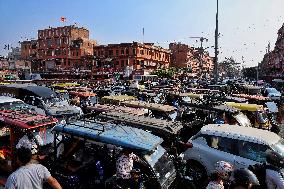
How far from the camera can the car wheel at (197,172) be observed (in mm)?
9049

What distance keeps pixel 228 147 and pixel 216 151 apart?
36 cm

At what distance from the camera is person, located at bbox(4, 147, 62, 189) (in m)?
4.37

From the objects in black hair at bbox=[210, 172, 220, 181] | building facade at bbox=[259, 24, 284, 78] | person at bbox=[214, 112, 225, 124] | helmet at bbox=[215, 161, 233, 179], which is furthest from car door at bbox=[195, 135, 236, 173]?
Result: building facade at bbox=[259, 24, 284, 78]

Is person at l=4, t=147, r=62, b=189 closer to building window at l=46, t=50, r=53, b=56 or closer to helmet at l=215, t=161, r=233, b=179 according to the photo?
helmet at l=215, t=161, r=233, b=179

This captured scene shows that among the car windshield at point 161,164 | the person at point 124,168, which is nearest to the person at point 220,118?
the car windshield at point 161,164

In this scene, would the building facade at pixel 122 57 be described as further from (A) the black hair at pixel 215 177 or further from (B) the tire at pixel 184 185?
(A) the black hair at pixel 215 177

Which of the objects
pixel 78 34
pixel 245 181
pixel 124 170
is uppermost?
pixel 78 34

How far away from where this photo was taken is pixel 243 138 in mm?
8586

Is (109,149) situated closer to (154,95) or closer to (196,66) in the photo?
(154,95)

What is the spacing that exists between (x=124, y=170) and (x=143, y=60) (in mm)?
77608

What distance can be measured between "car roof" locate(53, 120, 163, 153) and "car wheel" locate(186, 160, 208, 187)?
2.42 metres

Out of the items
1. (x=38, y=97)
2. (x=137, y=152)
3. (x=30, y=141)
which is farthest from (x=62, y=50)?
(x=137, y=152)

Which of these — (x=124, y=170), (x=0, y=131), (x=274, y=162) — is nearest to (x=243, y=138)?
(x=274, y=162)

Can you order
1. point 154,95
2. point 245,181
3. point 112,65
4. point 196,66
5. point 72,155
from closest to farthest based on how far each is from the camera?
point 245,181 < point 72,155 < point 154,95 < point 112,65 < point 196,66
